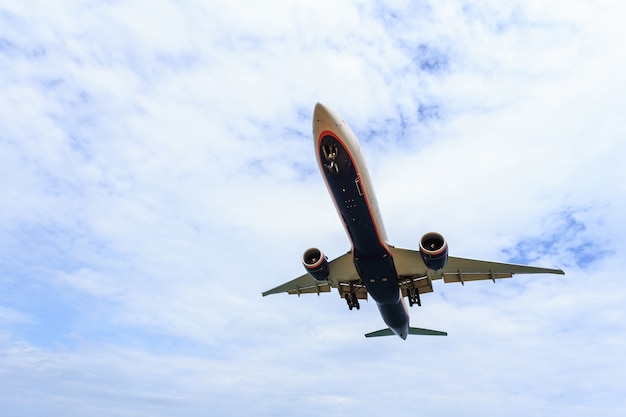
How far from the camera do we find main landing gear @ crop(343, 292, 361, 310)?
92.6 ft

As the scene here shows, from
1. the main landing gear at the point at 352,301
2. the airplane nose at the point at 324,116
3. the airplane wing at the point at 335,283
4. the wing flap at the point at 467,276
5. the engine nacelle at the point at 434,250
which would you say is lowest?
the engine nacelle at the point at 434,250

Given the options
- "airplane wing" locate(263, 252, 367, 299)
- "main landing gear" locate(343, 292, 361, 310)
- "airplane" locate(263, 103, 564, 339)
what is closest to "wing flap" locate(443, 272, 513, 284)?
"airplane" locate(263, 103, 564, 339)

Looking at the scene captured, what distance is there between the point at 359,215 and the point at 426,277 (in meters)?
7.84

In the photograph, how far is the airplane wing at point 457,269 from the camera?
25.3 metres

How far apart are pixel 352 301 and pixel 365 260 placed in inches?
230

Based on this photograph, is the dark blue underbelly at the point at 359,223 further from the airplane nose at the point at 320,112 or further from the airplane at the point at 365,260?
the airplane nose at the point at 320,112

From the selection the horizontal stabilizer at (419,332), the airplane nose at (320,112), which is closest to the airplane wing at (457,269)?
the horizontal stabilizer at (419,332)

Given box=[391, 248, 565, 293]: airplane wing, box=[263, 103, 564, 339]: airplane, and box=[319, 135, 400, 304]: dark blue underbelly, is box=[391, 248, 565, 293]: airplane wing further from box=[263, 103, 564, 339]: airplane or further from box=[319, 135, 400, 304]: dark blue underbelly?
box=[319, 135, 400, 304]: dark blue underbelly

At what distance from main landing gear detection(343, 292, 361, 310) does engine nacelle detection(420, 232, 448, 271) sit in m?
7.13

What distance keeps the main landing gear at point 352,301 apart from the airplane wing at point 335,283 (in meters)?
0.26

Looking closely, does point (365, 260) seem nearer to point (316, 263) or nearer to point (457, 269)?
point (316, 263)

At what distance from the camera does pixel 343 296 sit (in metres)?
28.5

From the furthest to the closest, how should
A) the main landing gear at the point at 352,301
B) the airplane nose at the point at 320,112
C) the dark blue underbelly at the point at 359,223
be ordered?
the main landing gear at the point at 352,301 → the dark blue underbelly at the point at 359,223 → the airplane nose at the point at 320,112

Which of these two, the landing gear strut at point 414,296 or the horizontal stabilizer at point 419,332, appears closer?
the landing gear strut at point 414,296
